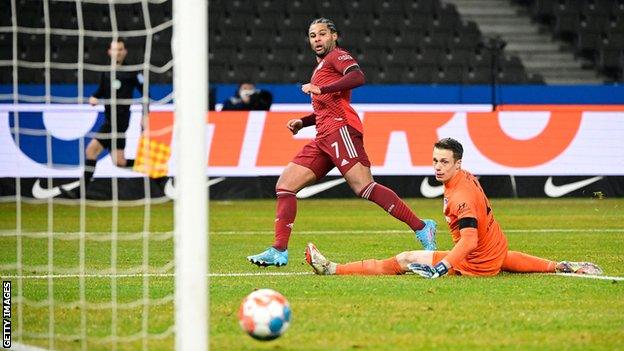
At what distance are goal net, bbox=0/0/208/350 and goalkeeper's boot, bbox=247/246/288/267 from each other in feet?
2.24

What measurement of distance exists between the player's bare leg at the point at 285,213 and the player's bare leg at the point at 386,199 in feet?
1.17

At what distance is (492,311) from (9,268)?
14.7 ft

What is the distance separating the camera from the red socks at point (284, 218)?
1038cm

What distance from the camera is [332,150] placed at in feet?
34.9

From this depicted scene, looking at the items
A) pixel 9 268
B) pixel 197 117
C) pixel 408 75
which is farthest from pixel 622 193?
pixel 197 117

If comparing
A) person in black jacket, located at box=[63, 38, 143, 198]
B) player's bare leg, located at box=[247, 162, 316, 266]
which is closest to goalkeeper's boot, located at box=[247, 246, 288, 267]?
player's bare leg, located at box=[247, 162, 316, 266]

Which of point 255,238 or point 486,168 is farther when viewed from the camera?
point 486,168

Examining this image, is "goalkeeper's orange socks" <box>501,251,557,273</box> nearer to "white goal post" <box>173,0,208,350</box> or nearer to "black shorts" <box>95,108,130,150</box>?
"white goal post" <box>173,0,208,350</box>

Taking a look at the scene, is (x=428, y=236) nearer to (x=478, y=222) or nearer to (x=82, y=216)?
(x=478, y=222)

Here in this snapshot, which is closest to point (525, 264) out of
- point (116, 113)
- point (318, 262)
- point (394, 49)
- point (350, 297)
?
point (318, 262)

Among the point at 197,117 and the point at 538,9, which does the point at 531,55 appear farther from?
the point at 197,117

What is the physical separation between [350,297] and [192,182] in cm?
308

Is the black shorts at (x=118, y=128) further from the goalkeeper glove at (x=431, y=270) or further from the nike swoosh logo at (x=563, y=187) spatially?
the goalkeeper glove at (x=431, y=270)

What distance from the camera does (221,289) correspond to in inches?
349
